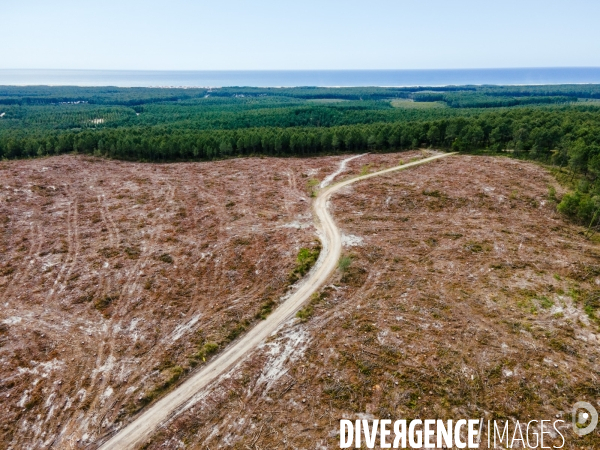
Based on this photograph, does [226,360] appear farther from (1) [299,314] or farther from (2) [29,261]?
(2) [29,261]

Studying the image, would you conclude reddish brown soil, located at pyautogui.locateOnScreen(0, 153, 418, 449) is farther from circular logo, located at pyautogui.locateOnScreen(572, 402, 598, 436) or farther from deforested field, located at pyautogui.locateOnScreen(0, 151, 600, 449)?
circular logo, located at pyautogui.locateOnScreen(572, 402, 598, 436)

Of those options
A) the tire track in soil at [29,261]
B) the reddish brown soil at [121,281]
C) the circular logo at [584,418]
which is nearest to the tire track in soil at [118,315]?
the reddish brown soil at [121,281]

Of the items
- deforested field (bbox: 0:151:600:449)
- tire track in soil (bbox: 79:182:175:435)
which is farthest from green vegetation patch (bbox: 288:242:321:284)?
tire track in soil (bbox: 79:182:175:435)

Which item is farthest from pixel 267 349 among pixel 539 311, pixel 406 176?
pixel 406 176

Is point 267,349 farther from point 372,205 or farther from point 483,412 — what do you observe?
point 372,205

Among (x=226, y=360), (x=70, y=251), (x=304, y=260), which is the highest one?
(x=304, y=260)

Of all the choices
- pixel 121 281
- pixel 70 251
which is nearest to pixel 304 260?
pixel 121 281
